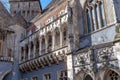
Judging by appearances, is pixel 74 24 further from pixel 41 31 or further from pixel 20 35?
pixel 20 35

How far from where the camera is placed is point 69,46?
1509 cm

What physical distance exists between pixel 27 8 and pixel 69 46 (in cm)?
2244

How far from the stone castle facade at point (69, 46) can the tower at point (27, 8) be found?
9266 mm

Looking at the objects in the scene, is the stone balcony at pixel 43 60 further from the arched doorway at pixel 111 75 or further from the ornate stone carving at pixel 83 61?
the arched doorway at pixel 111 75

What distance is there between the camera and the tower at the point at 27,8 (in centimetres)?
3556

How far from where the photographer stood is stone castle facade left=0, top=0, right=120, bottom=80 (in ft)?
41.0

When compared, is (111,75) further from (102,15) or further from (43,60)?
(43,60)

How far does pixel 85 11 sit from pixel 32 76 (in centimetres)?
966

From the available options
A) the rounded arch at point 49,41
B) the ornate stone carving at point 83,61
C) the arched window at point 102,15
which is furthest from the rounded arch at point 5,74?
the arched window at point 102,15

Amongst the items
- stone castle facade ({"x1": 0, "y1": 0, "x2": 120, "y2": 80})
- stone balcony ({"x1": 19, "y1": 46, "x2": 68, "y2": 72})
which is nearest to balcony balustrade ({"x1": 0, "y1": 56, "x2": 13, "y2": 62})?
stone castle facade ({"x1": 0, "y1": 0, "x2": 120, "y2": 80})

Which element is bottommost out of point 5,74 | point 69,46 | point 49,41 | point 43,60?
point 5,74

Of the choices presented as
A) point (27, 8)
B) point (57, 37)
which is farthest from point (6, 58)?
point (27, 8)

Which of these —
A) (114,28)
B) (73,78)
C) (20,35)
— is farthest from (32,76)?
(114,28)

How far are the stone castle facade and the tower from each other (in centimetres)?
927
